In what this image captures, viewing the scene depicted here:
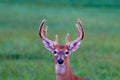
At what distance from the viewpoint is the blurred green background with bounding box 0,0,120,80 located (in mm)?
12742

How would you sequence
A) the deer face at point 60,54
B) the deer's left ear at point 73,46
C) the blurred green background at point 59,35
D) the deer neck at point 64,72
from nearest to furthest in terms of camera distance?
1. the deer face at point 60,54
2. the deer neck at point 64,72
3. the deer's left ear at point 73,46
4. the blurred green background at point 59,35

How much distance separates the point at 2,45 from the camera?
17.2 meters

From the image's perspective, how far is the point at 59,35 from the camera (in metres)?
21.1

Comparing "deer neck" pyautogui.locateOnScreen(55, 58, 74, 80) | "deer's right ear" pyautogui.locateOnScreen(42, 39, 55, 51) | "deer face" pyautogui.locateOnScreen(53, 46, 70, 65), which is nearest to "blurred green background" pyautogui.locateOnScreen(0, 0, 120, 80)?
"deer's right ear" pyautogui.locateOnScreen(42, 39, 55, 51)

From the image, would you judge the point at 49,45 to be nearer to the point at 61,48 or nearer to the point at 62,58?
the point at 61,48

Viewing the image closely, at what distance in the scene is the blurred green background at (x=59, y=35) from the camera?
12.7 meters

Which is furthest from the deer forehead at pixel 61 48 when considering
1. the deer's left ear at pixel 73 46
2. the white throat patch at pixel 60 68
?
the white throat patch at pixel 60 68

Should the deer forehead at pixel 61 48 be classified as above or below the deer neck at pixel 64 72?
above

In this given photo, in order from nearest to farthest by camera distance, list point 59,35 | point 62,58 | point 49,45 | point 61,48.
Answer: point 62,58 → point 61,48 → point 49,45 → point 59,35

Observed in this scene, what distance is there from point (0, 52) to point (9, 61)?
4.91ft

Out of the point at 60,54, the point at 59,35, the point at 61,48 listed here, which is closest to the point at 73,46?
the point at 61,48

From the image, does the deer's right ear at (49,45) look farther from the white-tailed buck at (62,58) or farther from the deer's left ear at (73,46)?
the deer's left ear at (73,46)

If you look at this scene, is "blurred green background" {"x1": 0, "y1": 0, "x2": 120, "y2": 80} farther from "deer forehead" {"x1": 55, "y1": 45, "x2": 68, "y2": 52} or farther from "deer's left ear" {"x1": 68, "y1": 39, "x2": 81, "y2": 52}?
"deer forehead" {"x1": 55, "y1": 45, "x2": 68, "y2": 52}

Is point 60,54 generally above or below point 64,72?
above
